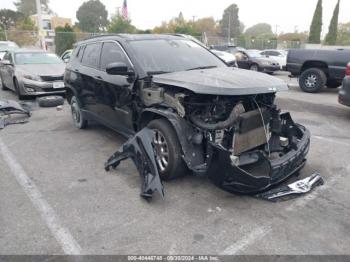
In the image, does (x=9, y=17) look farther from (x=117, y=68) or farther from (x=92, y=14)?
(x=117, y=68)

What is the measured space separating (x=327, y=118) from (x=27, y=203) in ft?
21.5

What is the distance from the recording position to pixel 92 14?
7681cm

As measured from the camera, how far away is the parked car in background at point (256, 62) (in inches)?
655

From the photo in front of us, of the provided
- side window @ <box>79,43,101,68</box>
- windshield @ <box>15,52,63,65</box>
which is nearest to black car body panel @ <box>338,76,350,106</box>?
side window @ <box>79,43,101,68</box>

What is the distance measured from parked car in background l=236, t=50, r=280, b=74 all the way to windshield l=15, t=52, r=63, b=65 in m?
9.88

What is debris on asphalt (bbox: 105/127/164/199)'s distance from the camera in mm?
3717

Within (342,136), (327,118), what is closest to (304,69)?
(327,118)

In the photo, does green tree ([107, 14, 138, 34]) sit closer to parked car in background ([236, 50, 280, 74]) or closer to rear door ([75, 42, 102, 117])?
parked car in background ([236, 50, 280, 74])

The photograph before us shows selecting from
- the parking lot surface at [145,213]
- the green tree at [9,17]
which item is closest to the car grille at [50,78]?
the parking lot surface at [145,213]

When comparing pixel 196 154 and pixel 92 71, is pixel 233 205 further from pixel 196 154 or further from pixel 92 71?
pixel 92 71

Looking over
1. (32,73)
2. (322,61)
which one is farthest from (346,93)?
(32,73)

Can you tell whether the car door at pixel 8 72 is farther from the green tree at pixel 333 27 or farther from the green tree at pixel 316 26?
the green tree at pixel 333 27

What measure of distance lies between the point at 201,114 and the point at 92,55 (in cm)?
285

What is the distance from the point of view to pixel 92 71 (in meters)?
5.69
